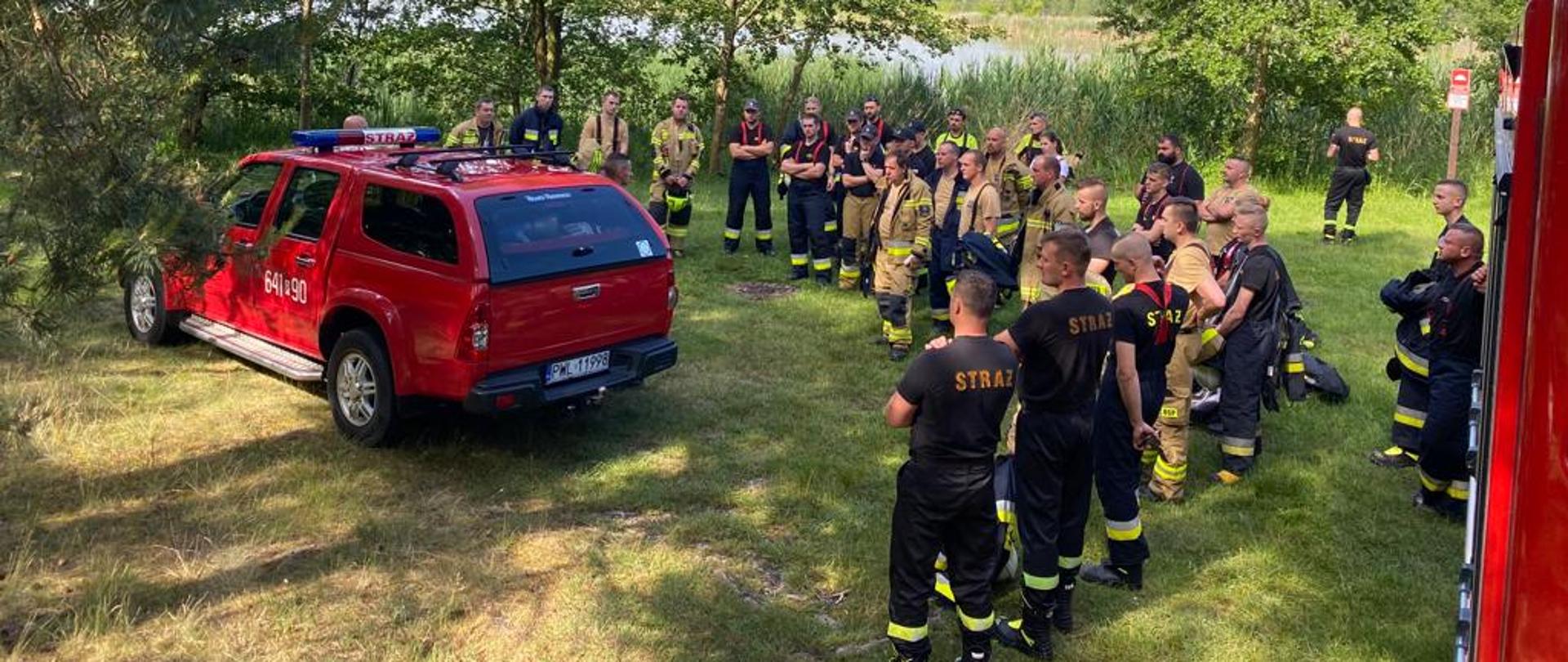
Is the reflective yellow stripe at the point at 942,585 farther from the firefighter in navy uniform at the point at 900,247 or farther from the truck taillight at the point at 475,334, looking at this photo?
the firefighter in navy uniform at the point at 900,247

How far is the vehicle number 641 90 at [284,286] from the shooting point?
767 cm

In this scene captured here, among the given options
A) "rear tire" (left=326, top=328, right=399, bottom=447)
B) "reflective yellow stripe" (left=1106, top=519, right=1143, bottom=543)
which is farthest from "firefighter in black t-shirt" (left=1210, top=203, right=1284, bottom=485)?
"rear tire" (left=326, top=328, right=399, bottom=447)

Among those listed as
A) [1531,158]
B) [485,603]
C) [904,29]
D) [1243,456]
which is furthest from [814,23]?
[1531,158]

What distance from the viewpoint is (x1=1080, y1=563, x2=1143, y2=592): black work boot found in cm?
584

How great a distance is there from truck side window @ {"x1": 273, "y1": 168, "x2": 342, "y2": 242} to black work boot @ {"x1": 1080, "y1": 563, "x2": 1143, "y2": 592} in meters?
4.90

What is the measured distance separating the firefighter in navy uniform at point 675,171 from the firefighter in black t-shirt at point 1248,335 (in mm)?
6881

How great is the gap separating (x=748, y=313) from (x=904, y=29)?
943 cm

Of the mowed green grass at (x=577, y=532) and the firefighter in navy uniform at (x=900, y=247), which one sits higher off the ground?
the firefighter in navy uniform at (x=900, y=247)

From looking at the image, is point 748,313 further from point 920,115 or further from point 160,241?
point 920,115

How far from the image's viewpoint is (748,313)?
36.3 feet

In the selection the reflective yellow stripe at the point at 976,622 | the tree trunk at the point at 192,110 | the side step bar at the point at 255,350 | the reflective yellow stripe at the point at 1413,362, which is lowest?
the reflective yellow stripe at the point at 976,622

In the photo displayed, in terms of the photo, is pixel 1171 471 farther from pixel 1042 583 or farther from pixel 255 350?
pixel 255 350

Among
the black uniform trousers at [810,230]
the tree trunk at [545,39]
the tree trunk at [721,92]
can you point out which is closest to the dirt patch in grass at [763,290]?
the black uniform trousers at [810,230]

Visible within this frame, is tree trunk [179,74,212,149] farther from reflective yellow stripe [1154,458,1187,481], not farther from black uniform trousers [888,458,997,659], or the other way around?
reflective yellow stripe [1154,458,1187,481]
